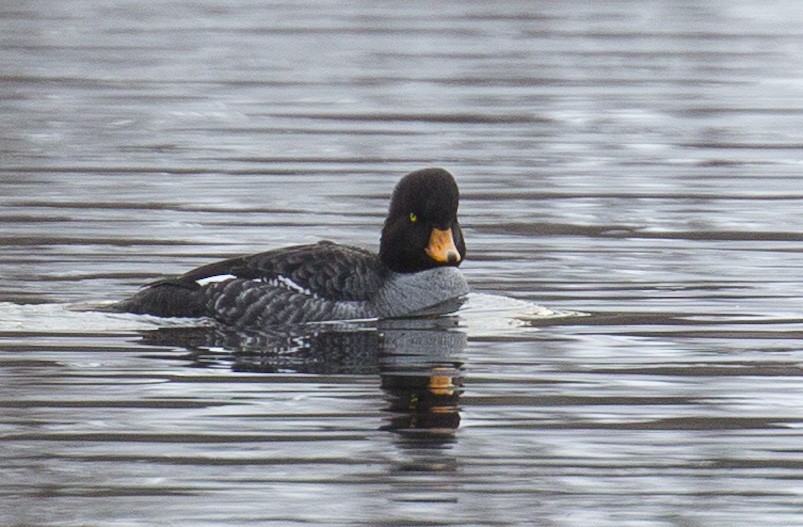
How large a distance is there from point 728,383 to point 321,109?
11.4m

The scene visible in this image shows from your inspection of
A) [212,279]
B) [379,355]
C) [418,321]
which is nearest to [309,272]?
[212,279]

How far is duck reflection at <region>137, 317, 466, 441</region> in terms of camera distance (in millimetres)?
8875

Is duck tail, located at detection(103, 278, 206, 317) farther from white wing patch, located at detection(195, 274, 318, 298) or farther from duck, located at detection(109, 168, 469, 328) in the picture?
white wing patch, located at detection(195, 274, 318, 298)

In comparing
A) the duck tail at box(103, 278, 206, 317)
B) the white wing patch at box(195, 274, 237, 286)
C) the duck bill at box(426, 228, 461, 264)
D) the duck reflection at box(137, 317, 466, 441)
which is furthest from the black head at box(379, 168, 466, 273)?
the duck tail at box(103, 278, 206, 317)

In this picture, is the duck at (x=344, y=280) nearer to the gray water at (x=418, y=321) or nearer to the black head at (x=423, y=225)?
the black head at (x=423, y=225)

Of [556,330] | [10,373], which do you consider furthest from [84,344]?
[556,330]

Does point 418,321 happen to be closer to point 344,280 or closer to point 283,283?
point 344,280

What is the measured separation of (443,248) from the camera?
11586 mm

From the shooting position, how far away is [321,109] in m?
20.5

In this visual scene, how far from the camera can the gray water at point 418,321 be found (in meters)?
7.71

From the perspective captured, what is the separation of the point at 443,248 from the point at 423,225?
176 millimetres

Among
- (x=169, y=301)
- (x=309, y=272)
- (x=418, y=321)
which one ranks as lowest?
(x=418, y=321)

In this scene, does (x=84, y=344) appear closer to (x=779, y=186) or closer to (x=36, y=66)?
(x=779, y=186)

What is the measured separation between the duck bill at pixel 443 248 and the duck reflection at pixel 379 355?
0.36 m
